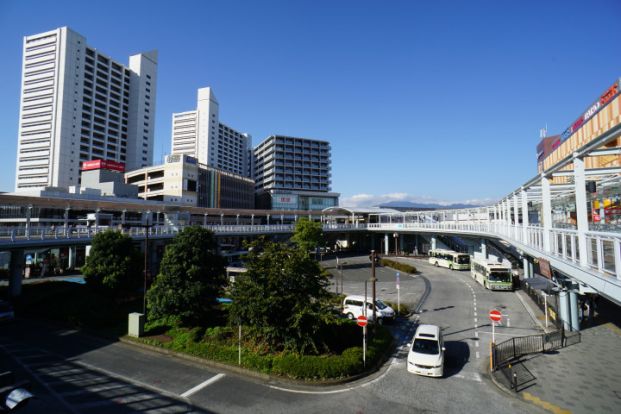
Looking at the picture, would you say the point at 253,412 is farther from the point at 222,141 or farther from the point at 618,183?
the point at 222,141

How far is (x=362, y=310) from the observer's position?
2020 centimetres

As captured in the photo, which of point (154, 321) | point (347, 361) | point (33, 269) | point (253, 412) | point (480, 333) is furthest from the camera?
point (33, 269)

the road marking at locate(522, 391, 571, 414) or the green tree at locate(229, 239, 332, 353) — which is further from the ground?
the green tree at locate(229, 239, 332, 353)

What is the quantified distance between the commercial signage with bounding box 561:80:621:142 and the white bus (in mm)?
20964

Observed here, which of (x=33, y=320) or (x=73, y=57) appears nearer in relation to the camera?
(x=33, y=320)

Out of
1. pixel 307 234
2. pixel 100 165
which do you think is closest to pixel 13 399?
pixel 307 234

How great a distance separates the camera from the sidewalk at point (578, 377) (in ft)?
35.3

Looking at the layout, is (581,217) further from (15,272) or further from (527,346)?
(15,272)

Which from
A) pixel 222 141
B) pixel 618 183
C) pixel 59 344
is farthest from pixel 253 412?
pixel 222 141

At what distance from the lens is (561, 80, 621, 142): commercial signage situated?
3181cm

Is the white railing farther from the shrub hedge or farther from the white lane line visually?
the white lane line

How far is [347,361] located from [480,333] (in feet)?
30.4

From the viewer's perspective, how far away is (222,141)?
127m

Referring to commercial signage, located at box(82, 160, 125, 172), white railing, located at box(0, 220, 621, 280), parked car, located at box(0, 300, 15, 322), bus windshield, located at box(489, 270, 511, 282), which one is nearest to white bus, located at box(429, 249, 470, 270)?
white railing, located at box(0, 220, 621, 280)
